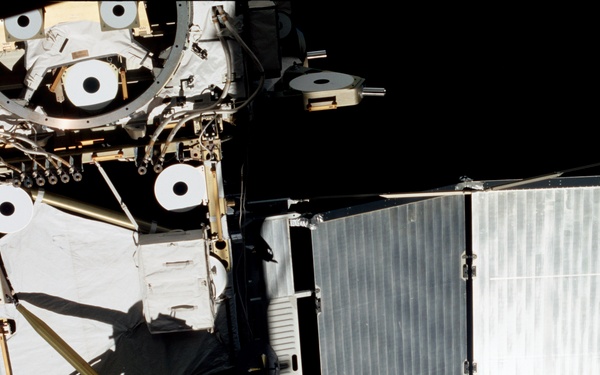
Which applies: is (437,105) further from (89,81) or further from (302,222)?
(89,81)

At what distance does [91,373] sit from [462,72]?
906 cm

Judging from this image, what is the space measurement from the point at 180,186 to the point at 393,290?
3646 millimetres

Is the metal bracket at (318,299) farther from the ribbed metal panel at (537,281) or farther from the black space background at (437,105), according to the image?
the black space background at (437,105)

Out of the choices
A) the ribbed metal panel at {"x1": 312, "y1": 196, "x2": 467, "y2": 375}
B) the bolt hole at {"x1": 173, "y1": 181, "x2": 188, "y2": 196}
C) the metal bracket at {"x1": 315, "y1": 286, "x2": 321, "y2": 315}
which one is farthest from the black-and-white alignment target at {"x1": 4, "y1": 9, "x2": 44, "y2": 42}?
the metal bracket at {"x1": 315, "y1": 286, "x2": 321, "y2": 315}

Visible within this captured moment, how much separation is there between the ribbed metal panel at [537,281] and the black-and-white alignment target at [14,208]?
248 inches

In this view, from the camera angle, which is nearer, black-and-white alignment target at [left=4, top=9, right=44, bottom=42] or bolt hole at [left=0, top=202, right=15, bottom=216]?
black-and-white alignment target at [left=4, top=9, right=44, bottom=42]

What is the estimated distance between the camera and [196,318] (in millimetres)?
13414

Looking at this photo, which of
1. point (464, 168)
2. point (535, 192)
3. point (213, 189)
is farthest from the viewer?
point (464, 168)

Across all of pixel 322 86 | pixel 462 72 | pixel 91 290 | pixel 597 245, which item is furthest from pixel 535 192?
pixel 91 290

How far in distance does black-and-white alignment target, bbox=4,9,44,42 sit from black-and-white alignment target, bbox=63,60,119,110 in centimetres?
61

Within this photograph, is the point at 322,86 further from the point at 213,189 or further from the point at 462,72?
the point at 462,72

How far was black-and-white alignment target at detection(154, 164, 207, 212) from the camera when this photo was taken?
1291 centimetres

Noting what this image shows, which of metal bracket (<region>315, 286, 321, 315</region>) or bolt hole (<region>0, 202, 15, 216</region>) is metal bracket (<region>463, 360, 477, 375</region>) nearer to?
metal bracket (<region>315, 286, 321, 315</region>)

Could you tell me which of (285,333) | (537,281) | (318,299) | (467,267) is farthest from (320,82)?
(537,281)
